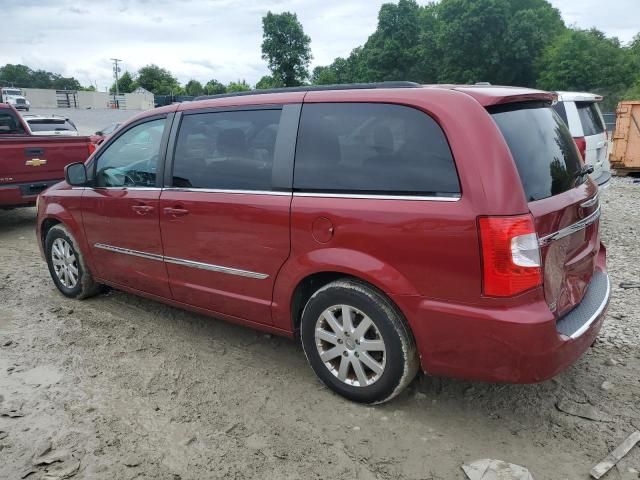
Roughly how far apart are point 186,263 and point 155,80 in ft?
339

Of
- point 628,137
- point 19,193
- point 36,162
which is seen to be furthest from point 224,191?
point 628,137

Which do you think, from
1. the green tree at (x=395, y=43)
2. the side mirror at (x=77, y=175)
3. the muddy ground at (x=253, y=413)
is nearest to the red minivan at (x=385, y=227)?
the muddy ground at (x=253, y=413)

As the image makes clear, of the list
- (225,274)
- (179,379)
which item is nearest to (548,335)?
(225,274)

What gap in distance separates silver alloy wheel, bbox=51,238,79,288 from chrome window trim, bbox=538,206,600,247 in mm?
3967

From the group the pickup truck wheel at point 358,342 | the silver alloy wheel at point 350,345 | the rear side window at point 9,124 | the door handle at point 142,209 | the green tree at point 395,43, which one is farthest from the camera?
the green tree at point 395,43

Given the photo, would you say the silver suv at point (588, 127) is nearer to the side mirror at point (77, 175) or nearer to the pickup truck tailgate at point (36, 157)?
the side mirror at point (77, 175)

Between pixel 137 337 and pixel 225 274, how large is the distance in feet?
3.59

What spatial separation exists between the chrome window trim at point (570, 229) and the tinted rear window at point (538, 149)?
19 cm

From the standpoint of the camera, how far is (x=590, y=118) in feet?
25.7

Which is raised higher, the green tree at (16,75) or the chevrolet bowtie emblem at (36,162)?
the green tree at (16,75)

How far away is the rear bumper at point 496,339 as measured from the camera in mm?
2479

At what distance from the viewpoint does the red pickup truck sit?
7.30 metres

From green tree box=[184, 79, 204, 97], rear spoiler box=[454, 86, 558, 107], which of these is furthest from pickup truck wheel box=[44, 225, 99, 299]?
green tree box=[184, 79, 204, 97]

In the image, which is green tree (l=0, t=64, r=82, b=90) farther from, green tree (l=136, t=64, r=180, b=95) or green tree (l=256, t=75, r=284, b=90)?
green tree (l=256, t=75, r=284, b=90)
